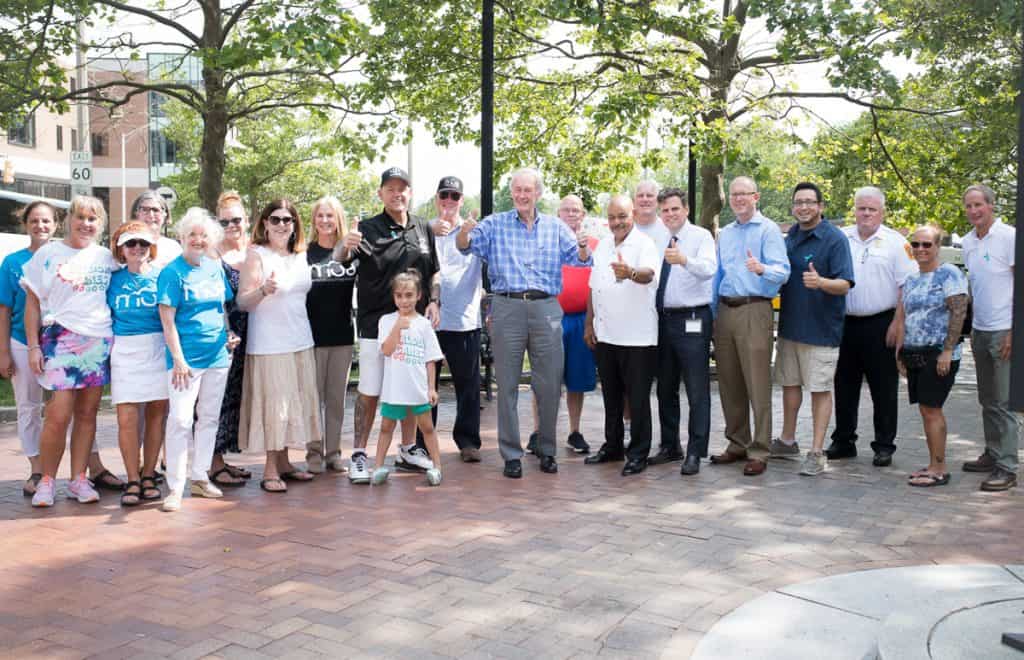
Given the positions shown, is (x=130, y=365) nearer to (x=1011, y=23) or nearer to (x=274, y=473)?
(x=274, y=473)

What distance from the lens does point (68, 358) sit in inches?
239

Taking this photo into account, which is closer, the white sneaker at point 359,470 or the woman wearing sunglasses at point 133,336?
the woman wearing sunglasses at point 133,336

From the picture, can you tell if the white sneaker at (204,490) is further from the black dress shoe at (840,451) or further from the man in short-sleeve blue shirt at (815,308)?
the black dress shoe at (840,451)

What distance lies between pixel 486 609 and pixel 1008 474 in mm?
4364

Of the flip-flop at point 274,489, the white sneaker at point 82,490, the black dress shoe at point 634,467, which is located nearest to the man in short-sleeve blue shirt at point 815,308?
the black dress shoe at point 634,467

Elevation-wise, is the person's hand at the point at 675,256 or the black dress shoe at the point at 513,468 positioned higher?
the person's hand at the point at 675,256

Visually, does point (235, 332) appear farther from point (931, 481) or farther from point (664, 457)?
point (931, 481)

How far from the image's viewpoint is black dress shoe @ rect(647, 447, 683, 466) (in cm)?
754

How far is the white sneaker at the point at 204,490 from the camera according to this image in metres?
6.41

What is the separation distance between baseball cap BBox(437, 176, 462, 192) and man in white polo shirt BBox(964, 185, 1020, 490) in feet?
12.3

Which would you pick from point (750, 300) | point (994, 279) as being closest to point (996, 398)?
point (994, 279)

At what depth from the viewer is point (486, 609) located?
4.29 metres

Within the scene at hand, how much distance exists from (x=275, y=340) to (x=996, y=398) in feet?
17.1

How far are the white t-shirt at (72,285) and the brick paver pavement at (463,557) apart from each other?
121cm
